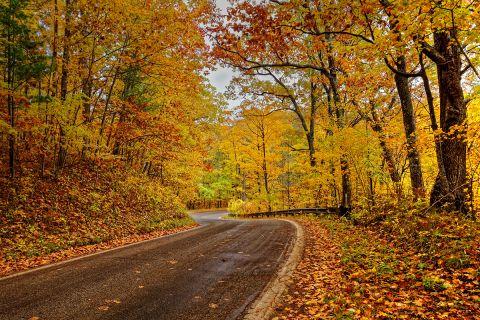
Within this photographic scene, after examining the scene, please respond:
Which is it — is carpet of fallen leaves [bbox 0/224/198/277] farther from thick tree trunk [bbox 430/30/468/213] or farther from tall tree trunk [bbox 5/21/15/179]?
thick tree trunk [bbox 430/30/468/213]

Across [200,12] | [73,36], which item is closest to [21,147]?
[73,36]

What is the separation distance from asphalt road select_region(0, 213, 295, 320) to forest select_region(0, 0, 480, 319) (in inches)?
42.0

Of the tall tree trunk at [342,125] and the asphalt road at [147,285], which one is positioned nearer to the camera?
the asphalt road at [147,285]

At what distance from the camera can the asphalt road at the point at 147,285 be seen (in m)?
4.18

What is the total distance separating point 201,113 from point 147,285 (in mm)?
15657

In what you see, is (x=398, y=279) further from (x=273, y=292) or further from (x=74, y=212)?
(x=74, y=212)

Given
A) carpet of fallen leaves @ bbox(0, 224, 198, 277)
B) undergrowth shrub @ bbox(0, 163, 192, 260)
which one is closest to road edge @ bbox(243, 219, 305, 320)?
carpet of fallen leaves @ bbox(0, 224, 198, 277)

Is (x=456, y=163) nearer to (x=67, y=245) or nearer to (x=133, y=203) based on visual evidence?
(x=67, y=245)

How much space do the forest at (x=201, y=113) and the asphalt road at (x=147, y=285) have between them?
Answer: 1066mm

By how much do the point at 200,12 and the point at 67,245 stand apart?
1043 cm

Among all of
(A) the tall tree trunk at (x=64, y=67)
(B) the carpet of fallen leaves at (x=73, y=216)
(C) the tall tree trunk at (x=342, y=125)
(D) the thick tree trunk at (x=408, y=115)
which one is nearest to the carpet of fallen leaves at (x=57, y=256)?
(B) the carpet of fallen leaves at (x=73, y=216)

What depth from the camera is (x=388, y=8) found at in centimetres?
578

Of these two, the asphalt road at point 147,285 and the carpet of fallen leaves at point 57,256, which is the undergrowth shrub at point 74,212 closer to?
the carpet of fallen leaves at point 57,256

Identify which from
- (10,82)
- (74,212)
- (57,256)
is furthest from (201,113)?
(57,256)
